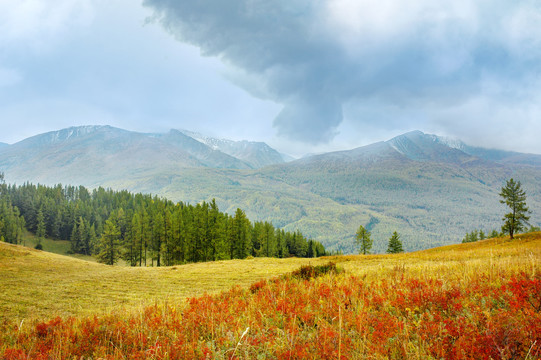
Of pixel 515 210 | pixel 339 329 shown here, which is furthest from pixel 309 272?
pixel 515 210

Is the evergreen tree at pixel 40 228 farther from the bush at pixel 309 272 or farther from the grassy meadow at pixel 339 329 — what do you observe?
the bush at pixel 309 272

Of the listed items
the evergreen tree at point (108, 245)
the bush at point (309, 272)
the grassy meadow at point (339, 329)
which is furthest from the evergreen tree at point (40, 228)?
the bush at point (309, 272)

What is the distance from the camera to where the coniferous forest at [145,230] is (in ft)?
211

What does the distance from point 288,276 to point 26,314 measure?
12643mm

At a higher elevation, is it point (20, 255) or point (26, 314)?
point (26, 314)

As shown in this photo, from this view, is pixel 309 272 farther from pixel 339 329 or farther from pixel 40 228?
pixel 40 228

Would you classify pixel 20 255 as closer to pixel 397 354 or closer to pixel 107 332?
pixel 107 332

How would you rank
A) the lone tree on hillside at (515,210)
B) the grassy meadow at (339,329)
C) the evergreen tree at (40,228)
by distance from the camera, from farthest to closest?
1. the evergreen tree at (40,228)
2. the lone tree on hillside at (515,210)
3. the grassy meadow at (339,329)

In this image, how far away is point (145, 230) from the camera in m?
70.6

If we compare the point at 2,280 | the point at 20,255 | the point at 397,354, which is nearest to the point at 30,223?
the point at 20,255

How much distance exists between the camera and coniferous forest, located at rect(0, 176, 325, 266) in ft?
211

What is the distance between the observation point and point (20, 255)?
37.9 m

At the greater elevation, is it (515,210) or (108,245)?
(515,210)

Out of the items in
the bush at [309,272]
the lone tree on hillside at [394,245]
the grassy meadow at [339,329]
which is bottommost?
the lone tree on hillside at [394,245]
